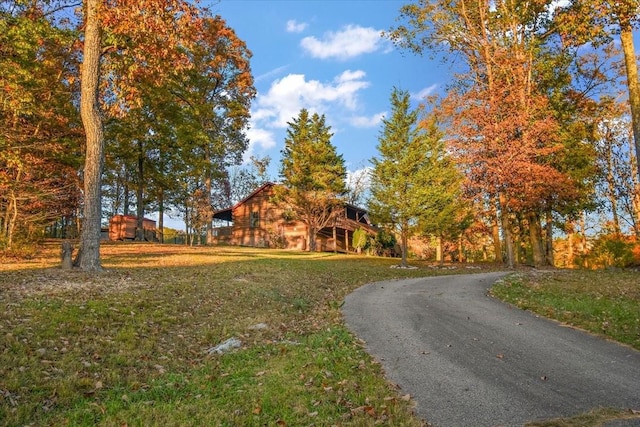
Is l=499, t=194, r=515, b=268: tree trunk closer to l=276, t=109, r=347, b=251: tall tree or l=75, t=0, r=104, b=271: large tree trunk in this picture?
l=276, t=109, r=347, b=251: tall tree

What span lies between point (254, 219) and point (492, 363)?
1454 inches

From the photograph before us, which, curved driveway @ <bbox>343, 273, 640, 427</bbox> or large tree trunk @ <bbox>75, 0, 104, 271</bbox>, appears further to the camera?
large tree trunk @ <bbox>75, 0, 104, 271</bbox>

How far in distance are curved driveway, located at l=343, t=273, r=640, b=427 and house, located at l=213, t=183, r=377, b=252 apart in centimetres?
2832

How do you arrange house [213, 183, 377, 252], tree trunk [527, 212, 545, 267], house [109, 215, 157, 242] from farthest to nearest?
1. house [213, 183, 377, 252]
2. house [109, 215, 157, 242]
3. tree trunk [527, 212, 545, 267]

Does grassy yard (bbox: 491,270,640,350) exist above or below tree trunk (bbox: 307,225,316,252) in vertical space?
below

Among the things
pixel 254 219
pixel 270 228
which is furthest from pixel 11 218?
pixel 254 219

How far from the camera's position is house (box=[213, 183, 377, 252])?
131ft

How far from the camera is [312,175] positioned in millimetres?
34625

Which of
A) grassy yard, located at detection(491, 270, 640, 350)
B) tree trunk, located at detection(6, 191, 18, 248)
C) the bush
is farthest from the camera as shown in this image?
the bush

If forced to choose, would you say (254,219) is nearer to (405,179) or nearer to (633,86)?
(405,179)

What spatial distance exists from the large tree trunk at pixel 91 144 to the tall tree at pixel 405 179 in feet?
52.1

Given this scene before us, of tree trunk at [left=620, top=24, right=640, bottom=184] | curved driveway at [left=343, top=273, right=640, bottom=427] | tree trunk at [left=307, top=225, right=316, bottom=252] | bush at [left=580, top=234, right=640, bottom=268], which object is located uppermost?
tree trunk at [left=620, top=24, right=640, bottom=184]

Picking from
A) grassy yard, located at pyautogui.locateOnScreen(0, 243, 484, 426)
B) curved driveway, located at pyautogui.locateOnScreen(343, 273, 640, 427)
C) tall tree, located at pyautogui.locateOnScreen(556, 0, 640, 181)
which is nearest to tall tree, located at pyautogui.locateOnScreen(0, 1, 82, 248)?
grassy yard, located at pyautogui.locateOnScreen(0, 243, 484, 426)

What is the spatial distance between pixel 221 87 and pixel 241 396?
3537 centimetres
